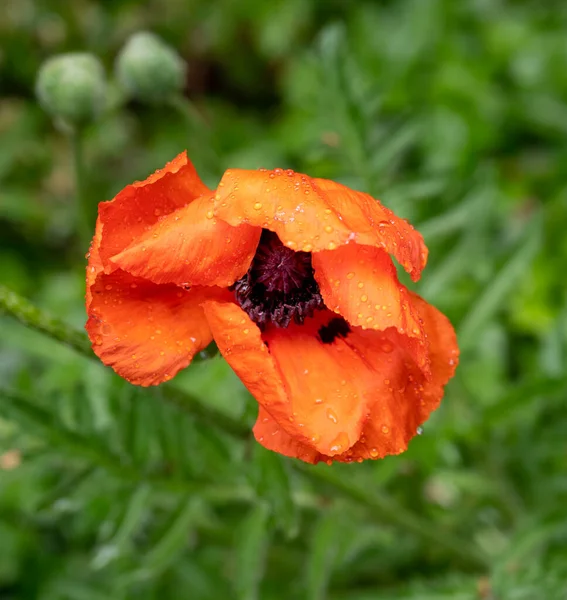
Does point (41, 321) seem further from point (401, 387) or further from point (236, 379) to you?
point (236, 379)

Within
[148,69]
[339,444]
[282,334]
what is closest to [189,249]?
[282,334]

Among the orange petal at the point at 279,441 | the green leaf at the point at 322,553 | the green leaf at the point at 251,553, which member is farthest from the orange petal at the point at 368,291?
the green leaf at the point at 322,553

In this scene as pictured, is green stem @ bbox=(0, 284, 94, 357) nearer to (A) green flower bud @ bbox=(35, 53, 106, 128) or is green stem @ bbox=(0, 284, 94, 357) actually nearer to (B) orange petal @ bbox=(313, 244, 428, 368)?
(B) orange petal @ bbox=(313, 244, 428, 368)

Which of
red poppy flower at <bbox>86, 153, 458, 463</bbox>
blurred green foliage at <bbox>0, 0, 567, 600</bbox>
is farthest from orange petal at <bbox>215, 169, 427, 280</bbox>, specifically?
blurred green foliage at <bbox>0, 0, 567, 600</bbox>

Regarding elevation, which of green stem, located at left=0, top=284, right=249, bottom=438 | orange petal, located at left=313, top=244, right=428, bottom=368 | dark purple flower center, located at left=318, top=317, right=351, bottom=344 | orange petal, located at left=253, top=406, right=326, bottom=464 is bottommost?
orange petal, located at left=253, top=406, right=326, bottom=464

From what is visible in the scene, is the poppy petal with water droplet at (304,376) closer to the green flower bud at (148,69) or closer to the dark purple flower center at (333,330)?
the dark purple flower center at (333,330)
